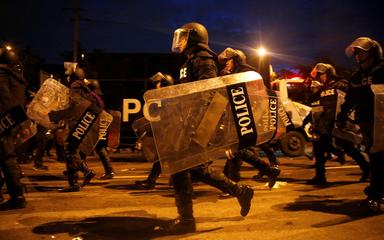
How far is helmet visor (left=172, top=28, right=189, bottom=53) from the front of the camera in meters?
4.95

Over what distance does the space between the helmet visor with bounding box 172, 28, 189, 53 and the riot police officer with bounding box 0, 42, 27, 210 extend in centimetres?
213

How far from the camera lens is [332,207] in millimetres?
5891

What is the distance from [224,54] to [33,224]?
3761 mm

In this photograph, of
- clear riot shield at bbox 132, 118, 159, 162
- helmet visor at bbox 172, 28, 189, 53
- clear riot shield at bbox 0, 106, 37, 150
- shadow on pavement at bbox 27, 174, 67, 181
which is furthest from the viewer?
shadow on pavement at bbox 27, 174, 67, 181

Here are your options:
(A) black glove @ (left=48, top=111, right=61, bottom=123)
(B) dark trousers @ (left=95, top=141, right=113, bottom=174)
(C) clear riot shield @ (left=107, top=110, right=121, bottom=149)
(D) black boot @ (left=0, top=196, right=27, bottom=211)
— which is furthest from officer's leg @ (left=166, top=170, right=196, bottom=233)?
(C) clear riot shield @ (left=107, top=110, right=121, bottom=149)

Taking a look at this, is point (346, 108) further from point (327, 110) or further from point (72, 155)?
point (72, 155)

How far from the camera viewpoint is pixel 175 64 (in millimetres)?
14094

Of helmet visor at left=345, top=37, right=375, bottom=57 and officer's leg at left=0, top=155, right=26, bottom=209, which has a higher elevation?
helmet visor at left=345, top=37, right=375, bottom=57

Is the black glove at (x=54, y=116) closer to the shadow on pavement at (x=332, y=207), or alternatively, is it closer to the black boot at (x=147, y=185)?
the black boot at (x=147, y=185)

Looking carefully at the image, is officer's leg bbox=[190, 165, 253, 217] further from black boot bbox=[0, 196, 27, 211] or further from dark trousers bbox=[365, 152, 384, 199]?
black boot bbox=[0, 196, 27, 211]

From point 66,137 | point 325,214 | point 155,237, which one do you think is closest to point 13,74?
point 66,137

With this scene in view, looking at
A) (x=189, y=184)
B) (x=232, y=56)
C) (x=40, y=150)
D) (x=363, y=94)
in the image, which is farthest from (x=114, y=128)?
(x=363, y=94)

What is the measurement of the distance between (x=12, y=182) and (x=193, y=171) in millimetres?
2422

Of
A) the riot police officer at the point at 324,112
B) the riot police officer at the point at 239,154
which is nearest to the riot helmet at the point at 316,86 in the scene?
the riot police officer at the point at 324,112
